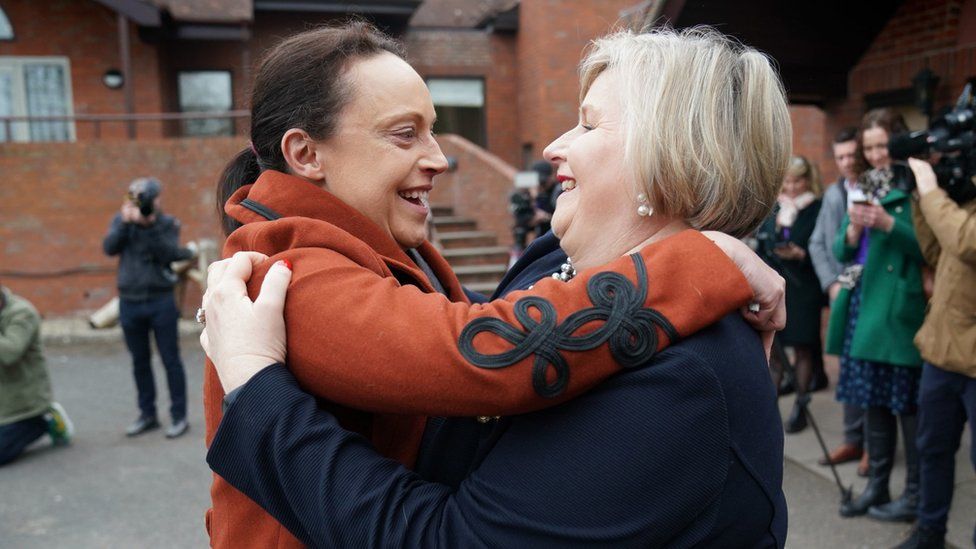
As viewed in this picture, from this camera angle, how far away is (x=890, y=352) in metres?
4.46

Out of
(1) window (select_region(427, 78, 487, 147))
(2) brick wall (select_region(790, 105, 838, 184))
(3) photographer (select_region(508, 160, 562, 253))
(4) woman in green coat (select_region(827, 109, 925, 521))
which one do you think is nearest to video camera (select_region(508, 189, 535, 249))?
(3) photographer (select_region(508, 160, 562, 253))

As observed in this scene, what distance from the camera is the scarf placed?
630cm

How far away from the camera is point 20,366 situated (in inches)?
244

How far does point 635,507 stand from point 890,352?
396 centimetres

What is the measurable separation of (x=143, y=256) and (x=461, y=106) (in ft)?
36.6

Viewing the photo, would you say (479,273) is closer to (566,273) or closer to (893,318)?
(893,318)

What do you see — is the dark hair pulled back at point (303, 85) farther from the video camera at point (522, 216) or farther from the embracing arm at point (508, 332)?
the video camera at point (522, 216)

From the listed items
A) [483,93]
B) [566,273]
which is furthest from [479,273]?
[566,273]

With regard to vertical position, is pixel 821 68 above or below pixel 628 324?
above

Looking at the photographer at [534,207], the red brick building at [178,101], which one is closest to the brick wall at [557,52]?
the red brick building at [178,101]

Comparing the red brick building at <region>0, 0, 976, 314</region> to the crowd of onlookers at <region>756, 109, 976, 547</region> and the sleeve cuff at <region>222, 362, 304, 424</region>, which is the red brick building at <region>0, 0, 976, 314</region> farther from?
the sleeve cuff at <region>222, 362, 304, 424</region>

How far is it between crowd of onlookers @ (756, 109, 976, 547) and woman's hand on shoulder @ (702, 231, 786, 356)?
2.06 metres

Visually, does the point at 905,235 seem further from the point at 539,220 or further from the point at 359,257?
the point at 539,220

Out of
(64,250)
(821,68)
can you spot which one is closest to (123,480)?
(821,68)
